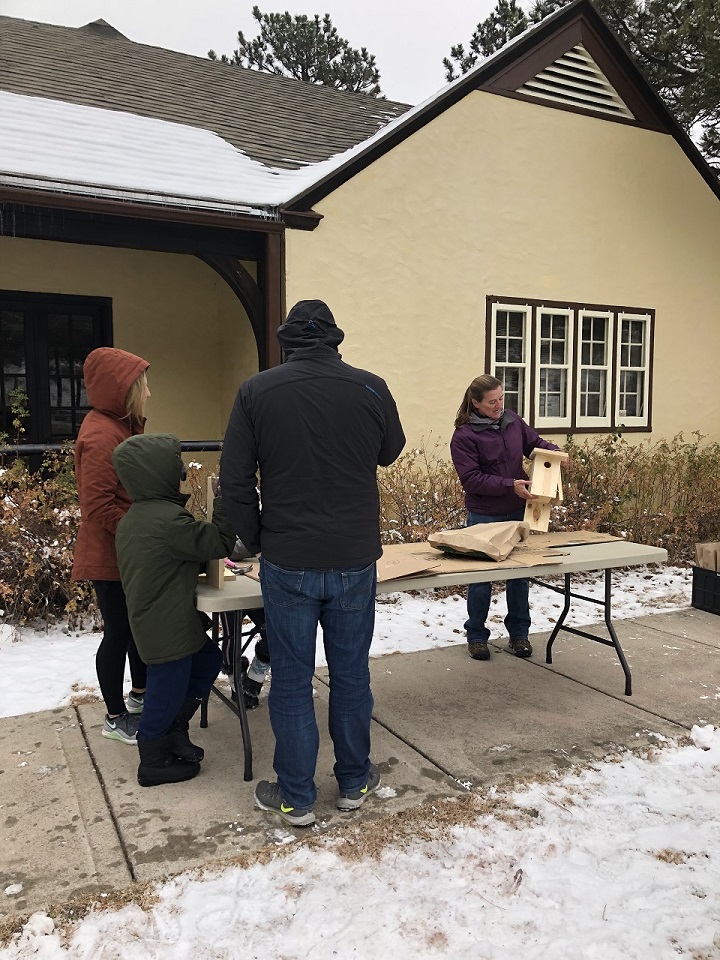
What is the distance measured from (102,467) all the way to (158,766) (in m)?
1.33

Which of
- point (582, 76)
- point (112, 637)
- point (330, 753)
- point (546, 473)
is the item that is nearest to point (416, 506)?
point (546, 473)

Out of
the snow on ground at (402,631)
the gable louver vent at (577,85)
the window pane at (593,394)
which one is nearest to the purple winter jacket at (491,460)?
the snow on ground at (402,631)

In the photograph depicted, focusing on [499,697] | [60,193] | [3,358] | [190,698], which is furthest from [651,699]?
[3,358]

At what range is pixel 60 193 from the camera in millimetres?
6895

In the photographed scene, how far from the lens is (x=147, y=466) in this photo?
324 cm

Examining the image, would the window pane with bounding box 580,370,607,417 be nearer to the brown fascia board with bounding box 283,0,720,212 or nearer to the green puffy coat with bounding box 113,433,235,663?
the brown fascia board with bounding box 283,0,720,212

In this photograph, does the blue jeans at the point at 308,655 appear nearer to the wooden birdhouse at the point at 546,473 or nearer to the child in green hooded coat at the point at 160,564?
the child in green hooded coat at the point at 160,564

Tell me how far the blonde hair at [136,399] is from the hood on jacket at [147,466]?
0.38 meters

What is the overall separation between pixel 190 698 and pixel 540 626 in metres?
3.28

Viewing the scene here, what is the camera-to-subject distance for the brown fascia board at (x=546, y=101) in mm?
8375

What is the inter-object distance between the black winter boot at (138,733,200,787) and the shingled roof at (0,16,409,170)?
7309 mm

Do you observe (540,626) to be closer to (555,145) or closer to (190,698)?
(190,698)

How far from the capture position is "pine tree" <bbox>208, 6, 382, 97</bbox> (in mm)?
25891

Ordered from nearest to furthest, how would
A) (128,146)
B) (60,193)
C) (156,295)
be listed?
(60,193)
(128,146)
(156,295)
